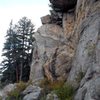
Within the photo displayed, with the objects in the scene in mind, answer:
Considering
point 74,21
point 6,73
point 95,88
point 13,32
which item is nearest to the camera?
point 95,88

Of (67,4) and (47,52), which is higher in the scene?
(67,4)

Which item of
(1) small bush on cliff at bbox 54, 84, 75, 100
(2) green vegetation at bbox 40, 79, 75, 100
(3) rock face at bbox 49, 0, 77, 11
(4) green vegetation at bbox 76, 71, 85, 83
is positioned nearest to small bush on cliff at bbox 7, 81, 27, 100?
(2) green vegetation at bbox 40, 79, 75, 100

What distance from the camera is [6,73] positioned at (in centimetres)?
4681

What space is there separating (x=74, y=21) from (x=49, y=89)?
839 cm

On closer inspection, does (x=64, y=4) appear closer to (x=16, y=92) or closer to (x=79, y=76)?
(x=16, y=92)

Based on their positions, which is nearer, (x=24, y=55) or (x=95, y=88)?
(x=95, y=88)

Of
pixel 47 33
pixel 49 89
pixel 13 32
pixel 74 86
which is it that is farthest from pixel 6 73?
pixel 74 86

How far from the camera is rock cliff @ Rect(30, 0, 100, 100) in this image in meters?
22.3

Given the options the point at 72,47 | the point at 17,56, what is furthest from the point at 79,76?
the point at 17,56

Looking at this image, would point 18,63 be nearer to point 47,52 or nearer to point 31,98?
point 47,52

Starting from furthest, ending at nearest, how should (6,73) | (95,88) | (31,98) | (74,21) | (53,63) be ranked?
(6,73) → (74,21) → (53,63) → (31,98) → (95,88)

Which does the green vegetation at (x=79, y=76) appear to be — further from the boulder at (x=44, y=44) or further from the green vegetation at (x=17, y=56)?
the green vegetation at (x=17, y=56)

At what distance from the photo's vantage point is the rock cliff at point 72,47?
73.1 feet

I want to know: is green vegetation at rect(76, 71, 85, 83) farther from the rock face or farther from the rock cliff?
the rock face
